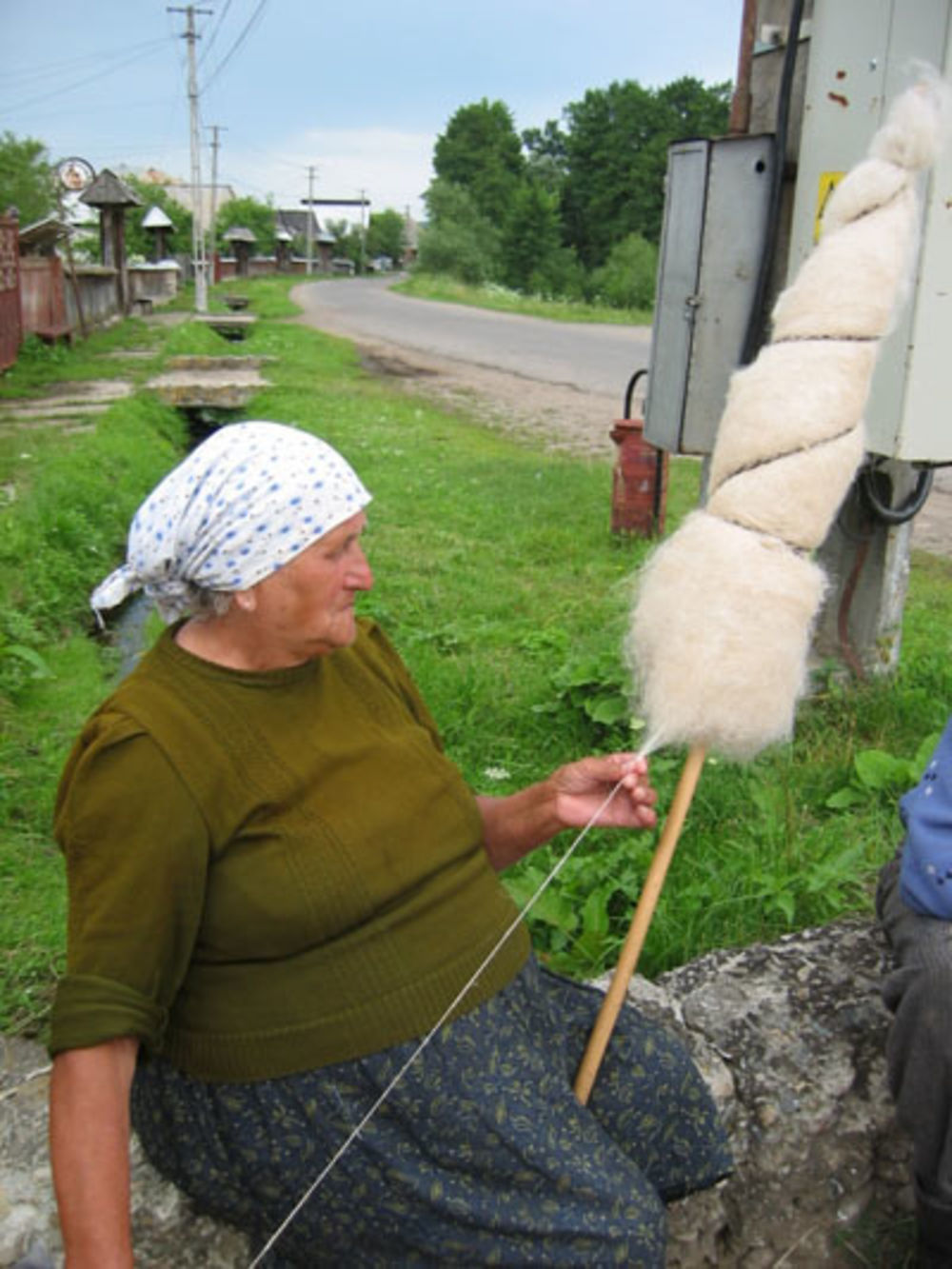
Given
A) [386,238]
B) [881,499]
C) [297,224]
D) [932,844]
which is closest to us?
[932,844]

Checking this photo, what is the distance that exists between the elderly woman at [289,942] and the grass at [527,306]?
90.1 feet

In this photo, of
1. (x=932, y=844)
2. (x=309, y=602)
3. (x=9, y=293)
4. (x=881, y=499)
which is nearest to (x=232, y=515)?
(x=309, y=602)

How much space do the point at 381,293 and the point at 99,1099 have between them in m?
47.3

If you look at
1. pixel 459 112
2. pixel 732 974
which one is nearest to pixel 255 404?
pixel 732 974

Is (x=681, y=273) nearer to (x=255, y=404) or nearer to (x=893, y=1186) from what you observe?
(x=893, y=1186)

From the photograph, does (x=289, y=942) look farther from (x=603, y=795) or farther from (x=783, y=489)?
(x=783, y=489)

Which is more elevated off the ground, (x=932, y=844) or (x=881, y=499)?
(x=881, y=499)

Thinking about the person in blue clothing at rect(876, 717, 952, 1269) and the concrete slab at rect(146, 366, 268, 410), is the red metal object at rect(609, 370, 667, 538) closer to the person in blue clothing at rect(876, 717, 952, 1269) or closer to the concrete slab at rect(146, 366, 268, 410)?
the person in blue clothing at rect(876, 717, 952, 1269)

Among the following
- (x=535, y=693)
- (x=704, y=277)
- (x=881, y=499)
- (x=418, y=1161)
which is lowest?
(x=535, y=693)

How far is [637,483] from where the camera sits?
7.03 metres

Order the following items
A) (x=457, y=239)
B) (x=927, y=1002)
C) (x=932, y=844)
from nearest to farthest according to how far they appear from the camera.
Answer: (x=927, y=1002)
(x=932, y=844)
(x=457, y=239)

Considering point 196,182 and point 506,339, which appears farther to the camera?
point 196,182

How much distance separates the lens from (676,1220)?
2195mm

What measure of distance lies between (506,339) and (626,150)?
56.5 metres
